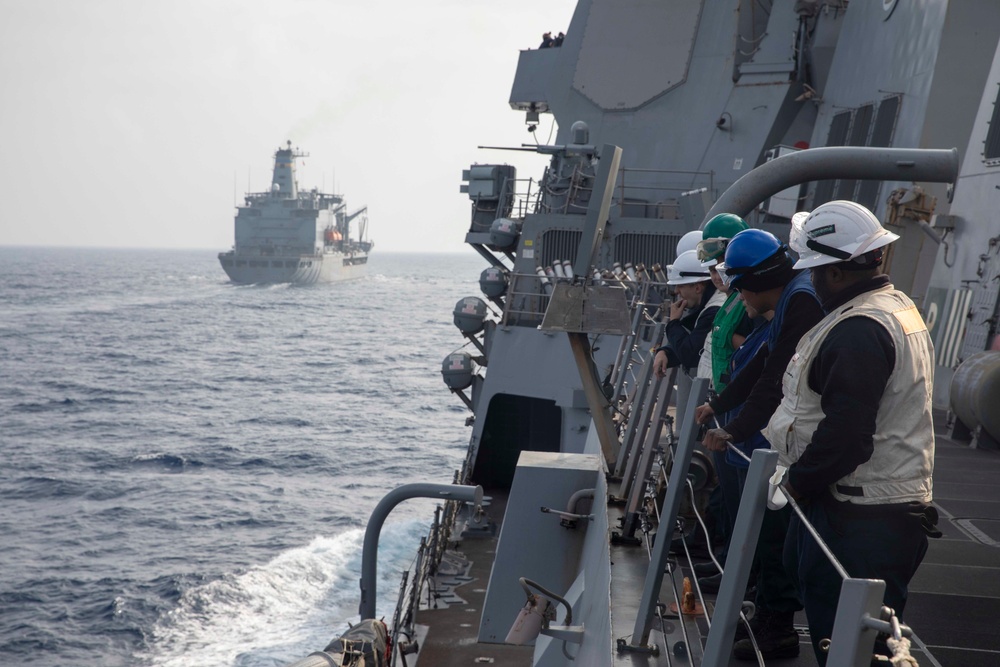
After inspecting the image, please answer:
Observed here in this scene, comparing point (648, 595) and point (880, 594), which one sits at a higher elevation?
point (880, 594)

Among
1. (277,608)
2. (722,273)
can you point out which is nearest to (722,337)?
(722,273)

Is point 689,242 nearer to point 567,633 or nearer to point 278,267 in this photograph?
point 567,633

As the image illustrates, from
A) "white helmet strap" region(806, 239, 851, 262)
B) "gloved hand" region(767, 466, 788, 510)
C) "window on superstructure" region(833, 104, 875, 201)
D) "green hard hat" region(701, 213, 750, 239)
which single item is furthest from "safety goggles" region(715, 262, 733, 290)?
"window on superstructure" region(833, 104, 875, 201)

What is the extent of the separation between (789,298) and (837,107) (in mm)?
13453

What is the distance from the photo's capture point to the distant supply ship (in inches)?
3472

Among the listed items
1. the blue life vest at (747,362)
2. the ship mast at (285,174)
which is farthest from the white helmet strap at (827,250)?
the ship mast at (285,174)

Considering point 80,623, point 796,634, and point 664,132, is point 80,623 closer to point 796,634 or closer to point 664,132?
point 664,132

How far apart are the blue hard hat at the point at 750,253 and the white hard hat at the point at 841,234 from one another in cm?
62

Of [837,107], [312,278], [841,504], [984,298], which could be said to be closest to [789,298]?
[841,504]

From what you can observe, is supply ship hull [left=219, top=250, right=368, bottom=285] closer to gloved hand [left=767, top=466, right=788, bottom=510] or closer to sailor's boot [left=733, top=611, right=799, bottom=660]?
sailor's boot [left=733, top=611, right=799, bottom=660]

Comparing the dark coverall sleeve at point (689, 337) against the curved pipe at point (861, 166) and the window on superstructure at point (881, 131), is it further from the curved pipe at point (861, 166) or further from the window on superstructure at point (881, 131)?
the window on superstructure at point (881, 131)

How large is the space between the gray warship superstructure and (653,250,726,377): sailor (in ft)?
0.53

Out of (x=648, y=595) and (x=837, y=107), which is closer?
(x=648, y=595)

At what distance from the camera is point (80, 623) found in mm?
16125
